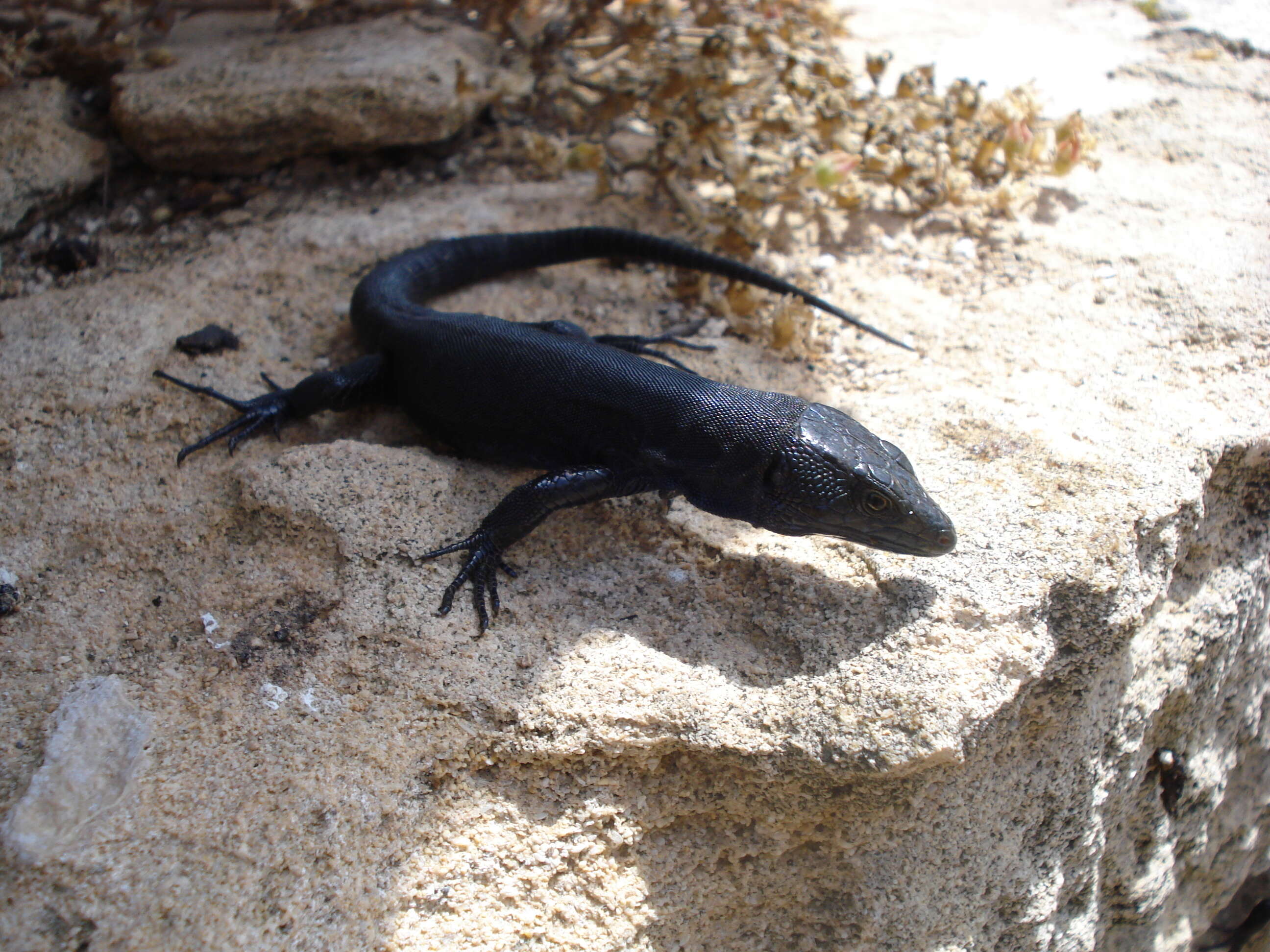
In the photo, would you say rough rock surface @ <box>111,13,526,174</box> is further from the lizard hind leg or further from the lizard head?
the lizard head

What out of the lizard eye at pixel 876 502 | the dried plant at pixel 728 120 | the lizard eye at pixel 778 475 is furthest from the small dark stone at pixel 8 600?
the dried plant at pixel 728 120

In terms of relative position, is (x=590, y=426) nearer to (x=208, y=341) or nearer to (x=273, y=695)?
(x=273, y=695)

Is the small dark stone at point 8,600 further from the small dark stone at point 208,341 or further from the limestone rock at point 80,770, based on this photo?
the small dark stone at point 208,341

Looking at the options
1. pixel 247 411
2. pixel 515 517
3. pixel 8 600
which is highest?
pixel 515 517

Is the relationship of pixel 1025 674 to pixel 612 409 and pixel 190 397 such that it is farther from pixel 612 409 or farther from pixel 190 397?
pixel 190 397

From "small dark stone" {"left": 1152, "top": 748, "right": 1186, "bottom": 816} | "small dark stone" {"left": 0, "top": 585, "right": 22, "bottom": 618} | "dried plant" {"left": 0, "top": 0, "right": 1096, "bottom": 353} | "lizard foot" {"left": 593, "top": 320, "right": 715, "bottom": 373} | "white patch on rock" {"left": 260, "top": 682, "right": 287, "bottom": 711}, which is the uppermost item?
"dried plant" {"left": 0, "top": 0, "right": 1096, "bottom": 353}

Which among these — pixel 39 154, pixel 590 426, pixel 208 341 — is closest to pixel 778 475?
pixel 590 426

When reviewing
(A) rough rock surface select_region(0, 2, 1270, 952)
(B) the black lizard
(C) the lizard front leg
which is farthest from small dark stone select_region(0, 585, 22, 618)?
(C) the lizard front leg
